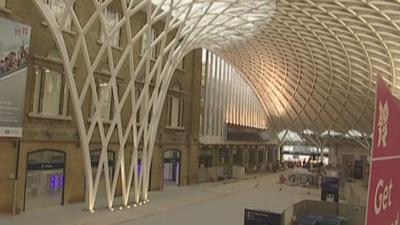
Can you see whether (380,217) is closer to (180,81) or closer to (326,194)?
(326,194)

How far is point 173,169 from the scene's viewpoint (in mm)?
44719

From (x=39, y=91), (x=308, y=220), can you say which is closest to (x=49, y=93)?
(x=39, y=91)

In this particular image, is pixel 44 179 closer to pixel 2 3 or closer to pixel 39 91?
pixel 39 91

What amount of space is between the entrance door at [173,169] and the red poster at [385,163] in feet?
134

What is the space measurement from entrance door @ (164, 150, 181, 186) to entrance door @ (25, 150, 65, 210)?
15.8m

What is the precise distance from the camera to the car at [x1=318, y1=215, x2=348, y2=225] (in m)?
21.4

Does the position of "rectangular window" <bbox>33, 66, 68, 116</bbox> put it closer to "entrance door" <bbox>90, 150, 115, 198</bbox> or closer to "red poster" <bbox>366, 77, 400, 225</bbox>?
"entrance door" <bbox>90, 150, 115, 198</bbox>

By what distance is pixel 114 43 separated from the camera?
3412cm

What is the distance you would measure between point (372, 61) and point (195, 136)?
19449 millimetres

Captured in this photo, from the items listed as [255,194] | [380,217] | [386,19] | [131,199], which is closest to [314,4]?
[386,19]

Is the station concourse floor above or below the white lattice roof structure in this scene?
below

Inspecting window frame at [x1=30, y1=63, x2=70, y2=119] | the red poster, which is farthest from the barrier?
the red poster

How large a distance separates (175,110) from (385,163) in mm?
42116

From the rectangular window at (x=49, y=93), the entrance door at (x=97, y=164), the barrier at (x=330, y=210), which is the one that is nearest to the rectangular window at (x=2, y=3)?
the rectangular window at (x=49, y=93)
